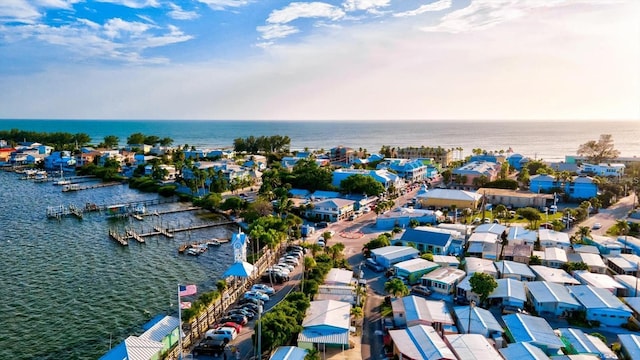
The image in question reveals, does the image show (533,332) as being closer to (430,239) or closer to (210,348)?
(430,239)

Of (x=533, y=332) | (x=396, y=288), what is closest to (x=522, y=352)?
(x=533, y=332)

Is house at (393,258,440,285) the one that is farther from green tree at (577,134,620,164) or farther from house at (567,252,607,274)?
green tree at (577,134,620,164)

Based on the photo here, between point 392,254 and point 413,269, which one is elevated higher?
point 392,254

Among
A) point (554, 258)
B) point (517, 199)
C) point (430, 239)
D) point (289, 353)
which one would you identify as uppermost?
point (517, 199)

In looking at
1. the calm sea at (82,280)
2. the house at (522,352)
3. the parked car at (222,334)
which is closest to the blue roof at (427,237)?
the calm sea at (82,280)

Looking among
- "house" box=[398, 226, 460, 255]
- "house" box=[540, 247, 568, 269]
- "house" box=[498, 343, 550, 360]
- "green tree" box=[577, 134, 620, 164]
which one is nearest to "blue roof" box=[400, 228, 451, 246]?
"house" box=[398, 226, 460, 255]

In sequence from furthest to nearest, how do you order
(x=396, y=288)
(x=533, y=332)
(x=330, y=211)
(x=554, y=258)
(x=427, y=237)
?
(x=330, y=211), (x=427, y=237), (x=554, y=258), (x=396, y=288), (x=533, y=332)

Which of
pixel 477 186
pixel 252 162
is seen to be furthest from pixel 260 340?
pixel 252 162
